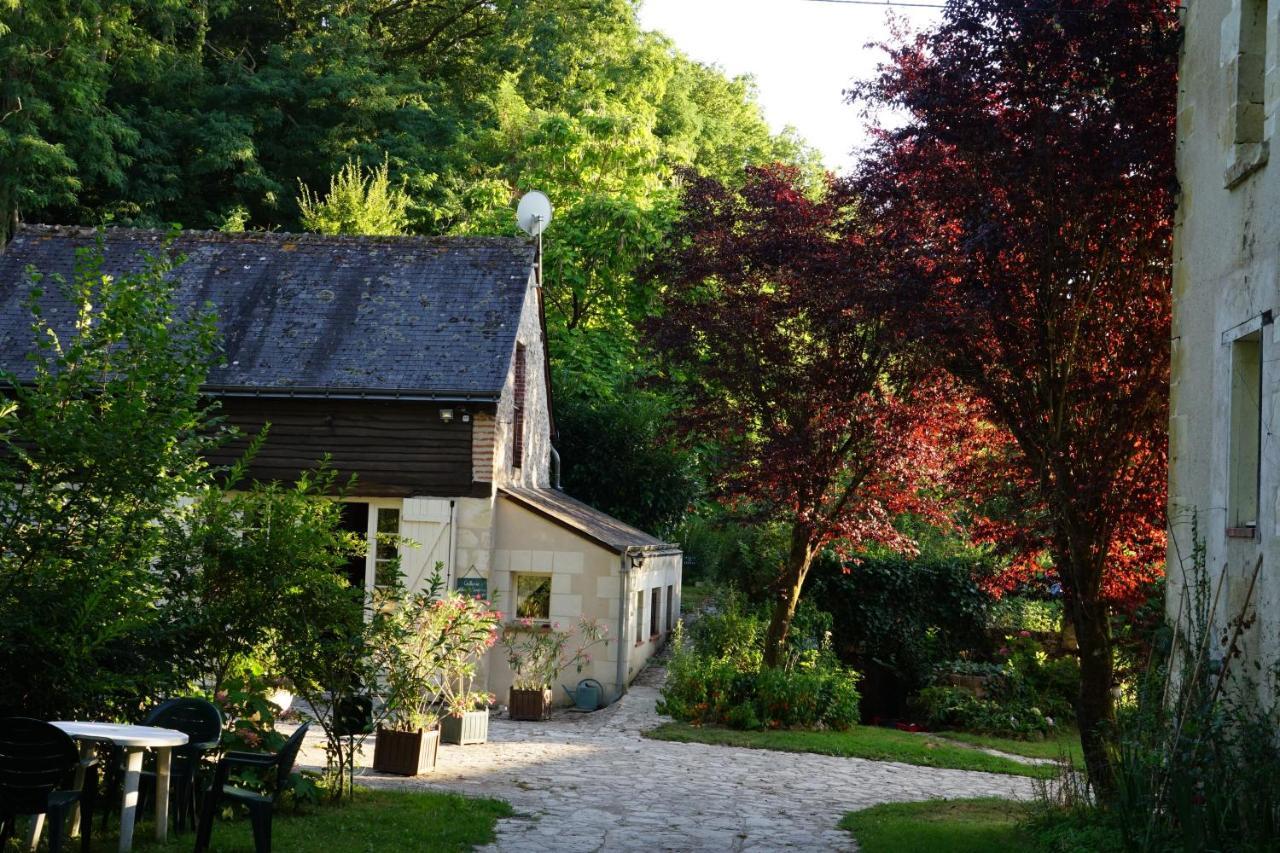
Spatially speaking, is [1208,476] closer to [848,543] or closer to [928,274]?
[928,274]

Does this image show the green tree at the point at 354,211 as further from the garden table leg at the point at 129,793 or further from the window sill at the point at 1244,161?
the window sill at the point at 1244,161

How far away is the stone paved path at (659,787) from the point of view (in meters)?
9.26

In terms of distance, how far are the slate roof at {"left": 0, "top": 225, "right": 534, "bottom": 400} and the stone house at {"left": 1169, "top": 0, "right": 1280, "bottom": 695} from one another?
32.5 feet

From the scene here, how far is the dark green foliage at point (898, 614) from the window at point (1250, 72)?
1158cm

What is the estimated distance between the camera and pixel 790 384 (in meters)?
15.7

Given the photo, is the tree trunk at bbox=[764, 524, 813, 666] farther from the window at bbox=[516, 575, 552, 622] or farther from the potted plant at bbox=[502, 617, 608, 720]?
the window at bbox=[516, 575, 552, 622]

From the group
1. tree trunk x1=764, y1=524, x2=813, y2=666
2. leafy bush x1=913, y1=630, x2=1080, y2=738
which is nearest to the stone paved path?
tree trunk x1=764, y1=524, x2=813, y2=666

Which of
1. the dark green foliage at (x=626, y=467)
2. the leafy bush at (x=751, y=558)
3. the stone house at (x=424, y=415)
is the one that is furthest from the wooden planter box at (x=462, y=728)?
the dark green foliage at (x=626, y=467)

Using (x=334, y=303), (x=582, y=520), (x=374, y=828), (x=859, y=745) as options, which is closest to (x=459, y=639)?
(x=374, y=828)

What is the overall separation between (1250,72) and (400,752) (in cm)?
853

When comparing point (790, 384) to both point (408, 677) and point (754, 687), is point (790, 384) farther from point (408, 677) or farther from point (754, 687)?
point (408, 677)

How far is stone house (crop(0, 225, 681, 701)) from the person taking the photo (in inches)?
681

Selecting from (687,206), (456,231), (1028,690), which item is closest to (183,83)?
(456,231)

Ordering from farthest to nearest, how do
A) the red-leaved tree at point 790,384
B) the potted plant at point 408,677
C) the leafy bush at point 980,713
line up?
the leafy bush at point 980,713 → the red-leaved tree at point 790,384 → the potted plant at point 408,677
